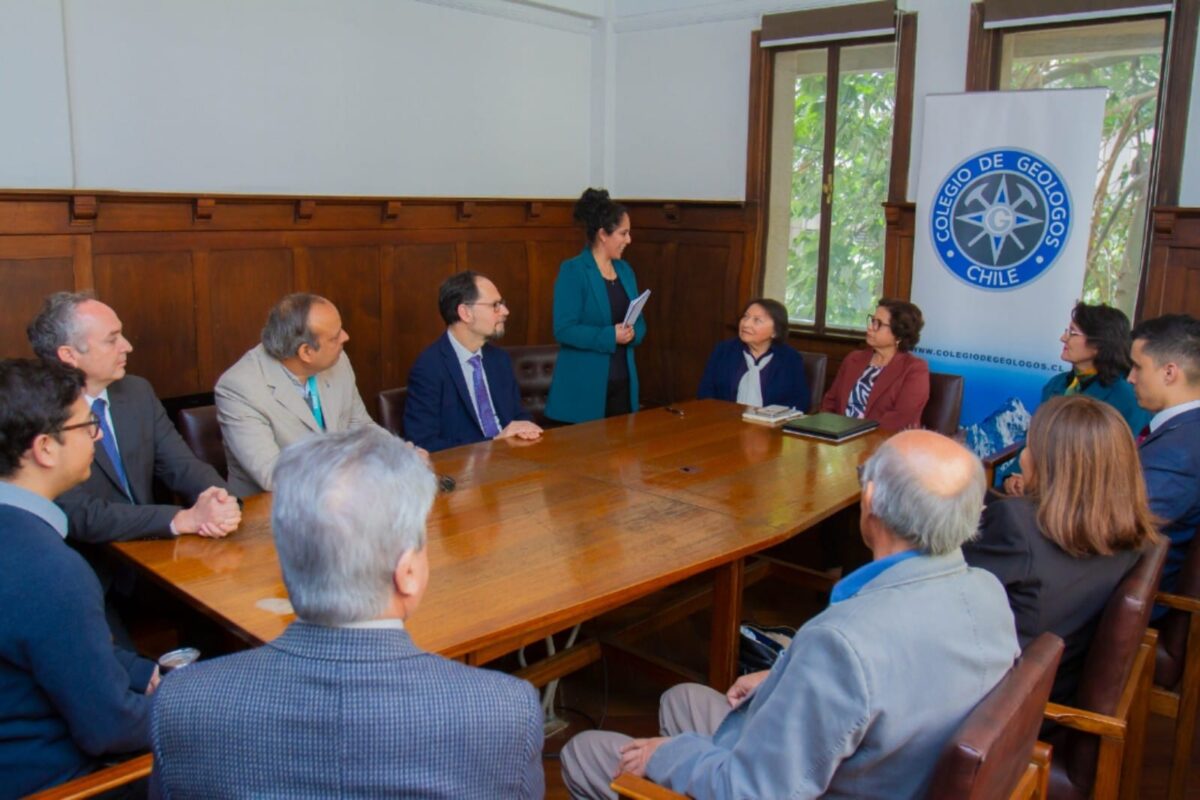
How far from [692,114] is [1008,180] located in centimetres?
227

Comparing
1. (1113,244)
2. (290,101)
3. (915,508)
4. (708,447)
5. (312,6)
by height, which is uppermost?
(312,6)

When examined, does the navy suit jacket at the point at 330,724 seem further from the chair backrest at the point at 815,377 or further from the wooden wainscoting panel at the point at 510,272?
the wooden wainscoting panel at the point at 510,272

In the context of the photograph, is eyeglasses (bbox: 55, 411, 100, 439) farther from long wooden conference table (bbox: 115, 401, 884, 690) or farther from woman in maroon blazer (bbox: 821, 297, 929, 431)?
woman in maroon blazer (bbox: 821, 297, 929, 431)

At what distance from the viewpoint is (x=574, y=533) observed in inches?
104

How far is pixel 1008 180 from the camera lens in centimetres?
500

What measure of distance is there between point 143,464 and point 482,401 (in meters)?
1.36

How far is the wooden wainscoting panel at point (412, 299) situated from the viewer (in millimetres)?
5902

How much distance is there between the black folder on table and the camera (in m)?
3.86

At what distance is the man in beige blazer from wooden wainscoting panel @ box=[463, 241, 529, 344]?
3.03 m

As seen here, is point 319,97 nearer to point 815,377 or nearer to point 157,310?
point 157,310

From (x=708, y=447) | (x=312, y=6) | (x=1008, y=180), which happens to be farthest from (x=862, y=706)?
(x=312, y=6)

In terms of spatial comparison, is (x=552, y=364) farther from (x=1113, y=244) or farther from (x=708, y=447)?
(x=1113, y=244)

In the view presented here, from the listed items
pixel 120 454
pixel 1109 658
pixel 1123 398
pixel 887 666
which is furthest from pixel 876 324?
pixel 887 666

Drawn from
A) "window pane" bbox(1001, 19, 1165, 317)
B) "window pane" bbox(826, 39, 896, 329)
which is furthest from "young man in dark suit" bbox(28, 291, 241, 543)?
"window pane" bbox(1001, 19, 1165, 317)
